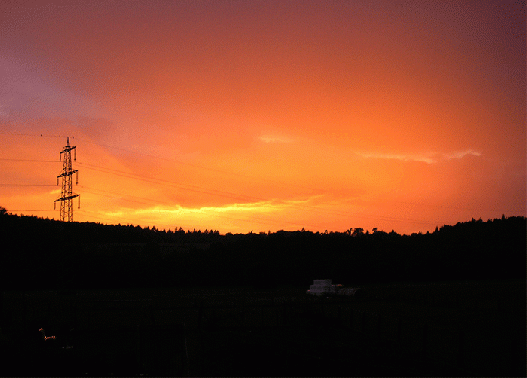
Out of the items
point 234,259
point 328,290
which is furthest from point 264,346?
point 234,259

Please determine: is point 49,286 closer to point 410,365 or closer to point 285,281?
point 285,281

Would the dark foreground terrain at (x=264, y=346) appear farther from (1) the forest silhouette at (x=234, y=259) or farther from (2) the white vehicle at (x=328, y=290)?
(1) the forest silhouette at (x=234, y=259)

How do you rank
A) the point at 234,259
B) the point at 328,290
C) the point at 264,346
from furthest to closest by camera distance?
the point at 234,259
the point at 328,290
the point at 264,346

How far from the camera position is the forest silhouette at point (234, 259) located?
80188mm

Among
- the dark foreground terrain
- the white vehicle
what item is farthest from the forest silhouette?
the dark foreground terrain

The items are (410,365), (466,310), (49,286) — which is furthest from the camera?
(49,286)

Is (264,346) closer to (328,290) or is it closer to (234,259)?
(328,290)

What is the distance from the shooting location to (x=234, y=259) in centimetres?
9344

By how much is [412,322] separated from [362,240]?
81610 millimetres

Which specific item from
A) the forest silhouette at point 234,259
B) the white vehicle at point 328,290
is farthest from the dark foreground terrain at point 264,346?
the forest silhouette at point 234,259

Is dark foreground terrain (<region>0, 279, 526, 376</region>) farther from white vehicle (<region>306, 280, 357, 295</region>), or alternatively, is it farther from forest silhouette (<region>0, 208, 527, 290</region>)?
forest silhouette (<region>0, 208, 527, 290</region>)

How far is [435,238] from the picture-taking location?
12200 cm

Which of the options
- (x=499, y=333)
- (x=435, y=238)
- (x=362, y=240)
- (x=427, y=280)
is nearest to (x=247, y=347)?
(x=499, y=333)

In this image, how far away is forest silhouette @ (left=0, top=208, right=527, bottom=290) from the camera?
80.2 metres
